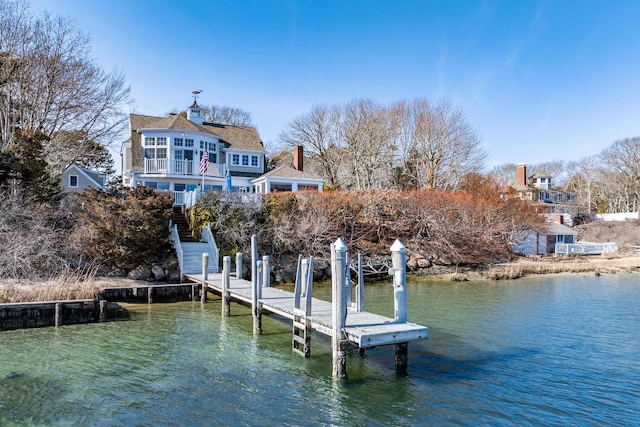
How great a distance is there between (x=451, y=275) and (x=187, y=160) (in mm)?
19943

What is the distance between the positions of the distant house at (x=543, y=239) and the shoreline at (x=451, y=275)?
3009 millimetres

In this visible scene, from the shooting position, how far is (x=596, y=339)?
530 inches

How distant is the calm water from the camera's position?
8.09 m

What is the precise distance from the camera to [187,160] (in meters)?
33.0

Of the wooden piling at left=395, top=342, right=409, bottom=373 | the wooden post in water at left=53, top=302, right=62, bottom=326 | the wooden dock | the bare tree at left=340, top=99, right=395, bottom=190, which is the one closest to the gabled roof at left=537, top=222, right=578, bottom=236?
the bare tree at left=340, top=99, right=395, bottom=190

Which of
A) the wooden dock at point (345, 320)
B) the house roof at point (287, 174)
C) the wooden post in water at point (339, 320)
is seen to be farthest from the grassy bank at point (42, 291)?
the house roof at point (287, 174)

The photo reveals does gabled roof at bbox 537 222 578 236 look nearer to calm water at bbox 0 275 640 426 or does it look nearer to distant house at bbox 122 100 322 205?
distant house at bbox 122 100 322 205

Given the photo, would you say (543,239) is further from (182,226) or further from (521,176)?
(182,226)

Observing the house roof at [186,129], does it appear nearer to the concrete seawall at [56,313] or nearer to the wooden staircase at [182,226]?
the wooden staircase at [182,226]

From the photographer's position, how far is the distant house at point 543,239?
41.6m

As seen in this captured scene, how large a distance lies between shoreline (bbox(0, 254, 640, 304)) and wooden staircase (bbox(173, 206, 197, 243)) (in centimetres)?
433

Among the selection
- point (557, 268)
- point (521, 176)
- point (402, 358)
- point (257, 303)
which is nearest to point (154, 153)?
point (257, 303)

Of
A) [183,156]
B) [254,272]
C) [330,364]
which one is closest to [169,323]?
[254,272]

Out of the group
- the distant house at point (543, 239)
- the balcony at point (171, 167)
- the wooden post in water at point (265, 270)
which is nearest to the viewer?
the wooden post in water at point (265, 270)
